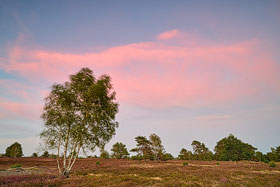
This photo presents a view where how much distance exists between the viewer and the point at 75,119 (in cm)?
1808

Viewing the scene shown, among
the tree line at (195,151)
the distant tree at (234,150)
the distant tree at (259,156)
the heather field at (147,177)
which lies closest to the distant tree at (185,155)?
the tree line at (195,151)

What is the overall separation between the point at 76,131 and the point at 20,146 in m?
88.8

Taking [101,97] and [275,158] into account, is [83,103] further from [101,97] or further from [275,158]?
[275,158]

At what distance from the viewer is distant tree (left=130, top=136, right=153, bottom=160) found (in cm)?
6506

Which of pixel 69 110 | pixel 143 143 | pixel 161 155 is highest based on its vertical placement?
pixel 69 110

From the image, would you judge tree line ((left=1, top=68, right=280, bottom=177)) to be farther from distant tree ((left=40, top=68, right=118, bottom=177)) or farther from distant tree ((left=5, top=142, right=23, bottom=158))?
distant tree ((left=5, top=142, right=23, bottom=158))

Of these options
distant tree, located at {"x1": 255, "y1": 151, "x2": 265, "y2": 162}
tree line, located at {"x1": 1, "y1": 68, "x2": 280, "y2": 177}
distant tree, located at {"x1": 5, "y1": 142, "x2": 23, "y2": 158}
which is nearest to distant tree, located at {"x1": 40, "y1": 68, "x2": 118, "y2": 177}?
tree line, located at {"x1": 1, "y1": 68, "x2": 280, "y2": 177}

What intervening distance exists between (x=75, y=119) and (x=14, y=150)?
86.8 metres

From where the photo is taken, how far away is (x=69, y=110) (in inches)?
720

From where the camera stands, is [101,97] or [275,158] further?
[275,158]

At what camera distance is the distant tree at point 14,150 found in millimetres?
77625

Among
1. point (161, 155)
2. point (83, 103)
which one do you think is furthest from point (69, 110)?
point (161, 155)

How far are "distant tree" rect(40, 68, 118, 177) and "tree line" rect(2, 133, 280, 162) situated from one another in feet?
7.13

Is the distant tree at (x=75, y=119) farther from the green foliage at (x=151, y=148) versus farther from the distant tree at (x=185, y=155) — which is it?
the distant tree at (x=185, y=155)
